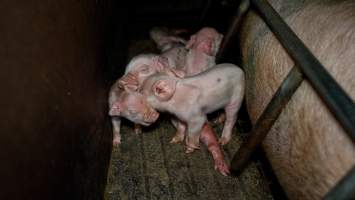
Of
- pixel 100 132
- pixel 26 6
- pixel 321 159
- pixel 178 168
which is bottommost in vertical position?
pixel 178 168

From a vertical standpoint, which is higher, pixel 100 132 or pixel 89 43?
pixel 89 43

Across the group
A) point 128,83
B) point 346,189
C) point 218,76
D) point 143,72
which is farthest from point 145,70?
point 346,189

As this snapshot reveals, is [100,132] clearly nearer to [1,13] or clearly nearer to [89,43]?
[89,43]

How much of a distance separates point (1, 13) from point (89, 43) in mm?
893

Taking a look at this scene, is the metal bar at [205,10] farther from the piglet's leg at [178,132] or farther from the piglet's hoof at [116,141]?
the piglet's hoof at [116,141]

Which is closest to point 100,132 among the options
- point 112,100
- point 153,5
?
point 112,100

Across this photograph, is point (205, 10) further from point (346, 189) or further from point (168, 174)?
A: point (346, 189)

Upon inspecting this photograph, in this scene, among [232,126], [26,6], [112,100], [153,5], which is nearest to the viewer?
[26,6]

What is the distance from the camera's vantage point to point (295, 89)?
62.0 inches

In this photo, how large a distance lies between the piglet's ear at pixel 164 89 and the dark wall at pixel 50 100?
34 cm

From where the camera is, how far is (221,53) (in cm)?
266

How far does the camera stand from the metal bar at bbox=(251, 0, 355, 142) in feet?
3.68

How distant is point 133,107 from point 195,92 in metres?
0.38

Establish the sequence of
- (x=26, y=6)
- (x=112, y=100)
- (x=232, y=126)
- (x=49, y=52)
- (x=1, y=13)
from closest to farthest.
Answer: (x=1, y=13) → (x=26, y=6) → (x=49, y=52) → (x=112, y=100) → (x=232, y=126)
